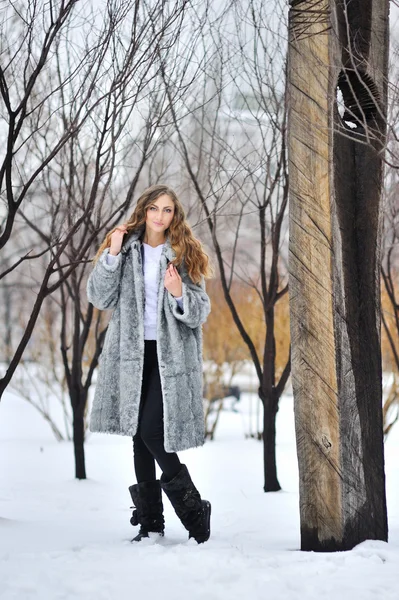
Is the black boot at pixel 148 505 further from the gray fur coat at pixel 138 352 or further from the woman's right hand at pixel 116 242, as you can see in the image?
the woman's right hand at pixel 116 242

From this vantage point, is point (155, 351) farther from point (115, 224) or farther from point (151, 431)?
point (115, 224)

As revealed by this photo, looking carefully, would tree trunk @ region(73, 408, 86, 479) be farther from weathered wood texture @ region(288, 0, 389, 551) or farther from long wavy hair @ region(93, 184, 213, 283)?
weathered wood texture @ region(288, 0, 389, 551)

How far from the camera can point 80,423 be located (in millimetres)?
5547

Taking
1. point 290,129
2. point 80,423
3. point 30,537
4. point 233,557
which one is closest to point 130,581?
point 233,557

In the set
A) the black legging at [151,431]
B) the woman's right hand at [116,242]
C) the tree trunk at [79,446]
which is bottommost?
the tree trunk at [79,446]

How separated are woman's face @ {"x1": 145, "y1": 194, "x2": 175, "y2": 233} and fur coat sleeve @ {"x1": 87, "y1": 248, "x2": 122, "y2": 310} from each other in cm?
21

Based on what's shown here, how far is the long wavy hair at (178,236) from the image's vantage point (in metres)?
3.09

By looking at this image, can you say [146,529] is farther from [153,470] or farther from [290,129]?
[290,129]

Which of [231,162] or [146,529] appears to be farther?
[231,162]

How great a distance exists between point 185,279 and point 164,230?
0.24m

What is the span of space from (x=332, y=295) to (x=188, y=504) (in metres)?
1.01

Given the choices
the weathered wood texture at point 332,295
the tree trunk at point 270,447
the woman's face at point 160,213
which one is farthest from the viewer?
the tree trunk at point 270,447

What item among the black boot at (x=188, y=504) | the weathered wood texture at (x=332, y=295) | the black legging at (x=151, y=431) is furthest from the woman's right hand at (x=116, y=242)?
the black boot at (x=188, y=504)

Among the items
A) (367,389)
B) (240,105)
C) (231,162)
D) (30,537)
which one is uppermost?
(240,105)
